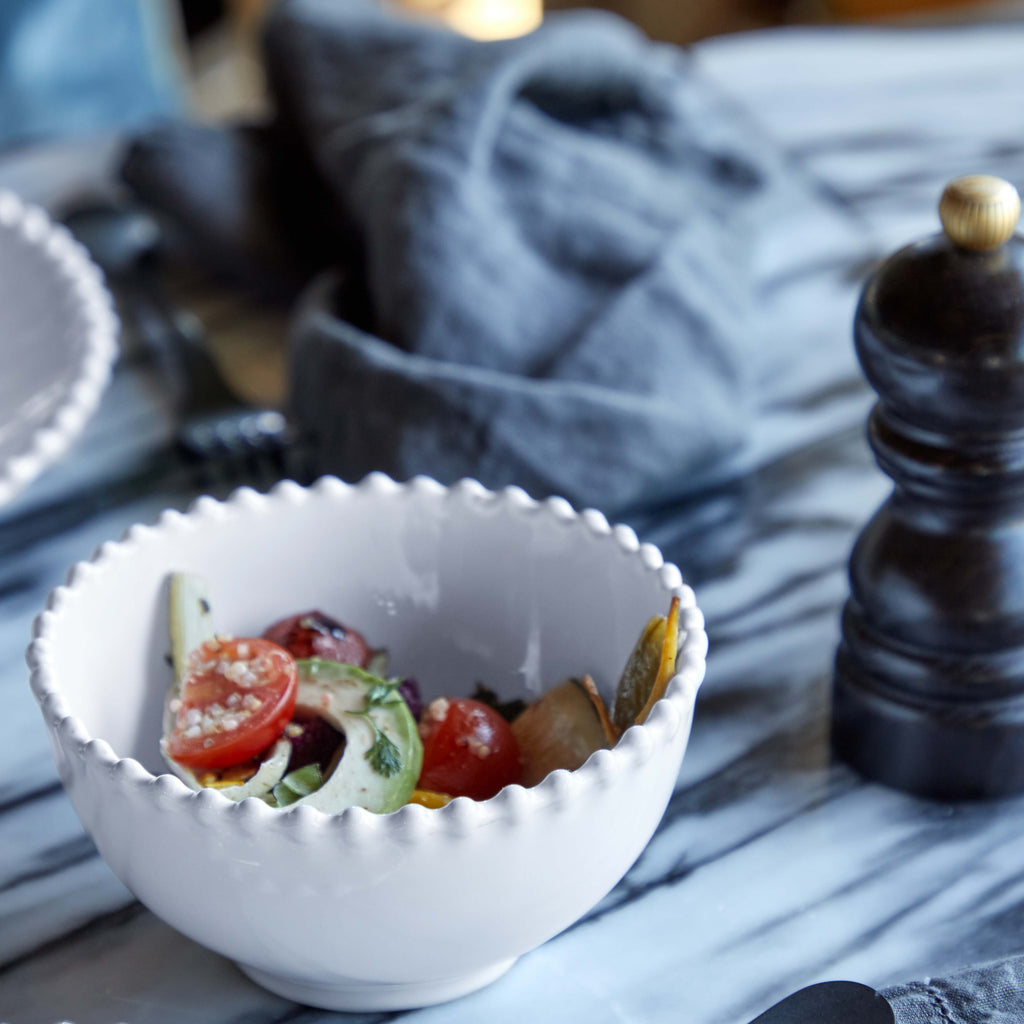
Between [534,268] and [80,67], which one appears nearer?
[534,268]

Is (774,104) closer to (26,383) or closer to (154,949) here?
(26,383)

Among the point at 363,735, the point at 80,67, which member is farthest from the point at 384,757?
the point at 80,67

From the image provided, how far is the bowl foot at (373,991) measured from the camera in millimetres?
396

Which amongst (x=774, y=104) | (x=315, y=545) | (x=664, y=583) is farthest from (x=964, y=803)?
(x=774, y=104)

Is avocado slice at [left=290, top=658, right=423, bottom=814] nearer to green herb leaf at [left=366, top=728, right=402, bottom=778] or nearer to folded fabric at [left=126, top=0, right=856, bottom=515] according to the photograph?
green herb leaf at [left=366, top=728, right=402, bottom=778]

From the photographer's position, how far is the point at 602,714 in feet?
1.40

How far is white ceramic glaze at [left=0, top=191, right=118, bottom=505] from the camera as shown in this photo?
0.53 metres

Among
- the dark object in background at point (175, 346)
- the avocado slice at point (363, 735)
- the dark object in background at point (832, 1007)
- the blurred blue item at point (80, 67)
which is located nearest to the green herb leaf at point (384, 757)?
the avocado slice at point (363, 735)

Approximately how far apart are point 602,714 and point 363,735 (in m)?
0.08

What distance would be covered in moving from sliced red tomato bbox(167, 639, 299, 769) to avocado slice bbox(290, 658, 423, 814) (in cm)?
1

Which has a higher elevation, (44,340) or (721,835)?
(44,340)

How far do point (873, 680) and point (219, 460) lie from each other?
353 mm

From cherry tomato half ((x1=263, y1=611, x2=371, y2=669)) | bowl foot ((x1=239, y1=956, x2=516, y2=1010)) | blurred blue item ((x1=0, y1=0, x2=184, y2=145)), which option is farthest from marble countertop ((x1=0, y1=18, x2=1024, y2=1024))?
blurred blue item ((x1=0, y1=0, x2=184, y2=145))

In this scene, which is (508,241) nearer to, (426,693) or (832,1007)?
(426,693)
